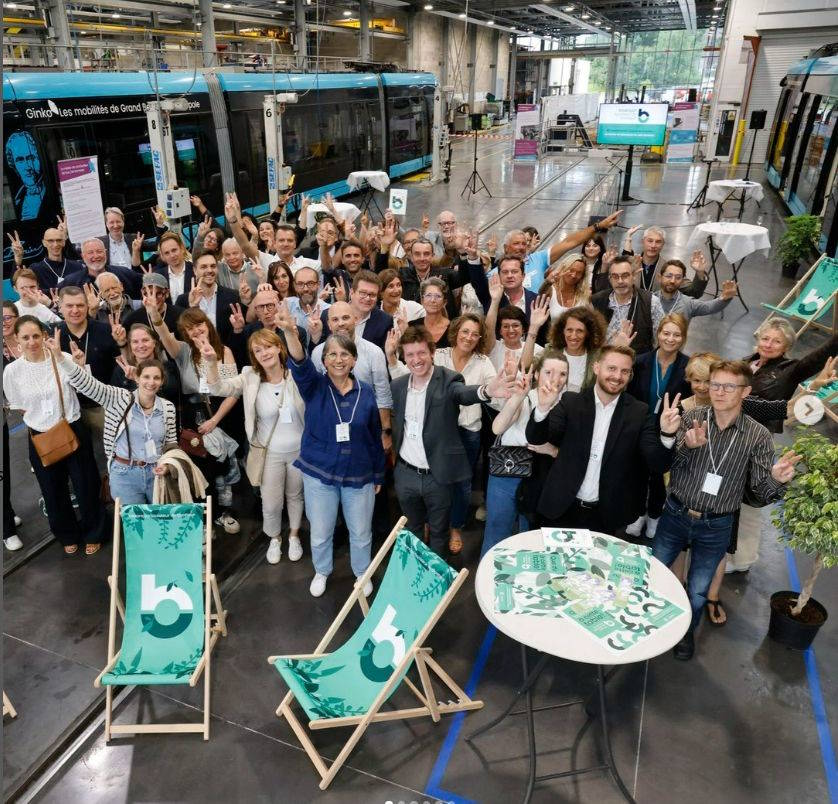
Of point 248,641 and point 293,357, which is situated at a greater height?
point 293,357

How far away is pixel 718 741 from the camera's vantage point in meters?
3.26

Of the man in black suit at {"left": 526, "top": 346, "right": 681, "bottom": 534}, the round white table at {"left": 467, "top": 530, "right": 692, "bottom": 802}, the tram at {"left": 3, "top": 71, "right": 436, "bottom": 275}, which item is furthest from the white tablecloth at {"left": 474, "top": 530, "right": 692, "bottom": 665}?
the tram at {"left": 3, "top": 71, "right": 436, "bottom": 275}

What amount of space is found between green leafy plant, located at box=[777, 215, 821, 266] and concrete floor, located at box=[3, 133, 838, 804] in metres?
7.67

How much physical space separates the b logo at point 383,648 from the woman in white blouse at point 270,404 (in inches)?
50.7

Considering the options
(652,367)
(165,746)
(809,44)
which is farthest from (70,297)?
(809,44)

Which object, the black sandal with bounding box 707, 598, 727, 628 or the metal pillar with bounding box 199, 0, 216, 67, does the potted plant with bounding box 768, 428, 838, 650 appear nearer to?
the black sandal with bounding box 707, 598, 727, 628

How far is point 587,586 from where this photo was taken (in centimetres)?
316

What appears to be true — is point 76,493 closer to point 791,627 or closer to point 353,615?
point 353,615

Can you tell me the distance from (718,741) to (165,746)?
278 centimetres

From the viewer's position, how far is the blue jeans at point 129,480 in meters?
4.04

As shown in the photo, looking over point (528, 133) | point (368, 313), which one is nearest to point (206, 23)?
point (528, 133)

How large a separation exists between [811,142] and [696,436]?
43.4 ft

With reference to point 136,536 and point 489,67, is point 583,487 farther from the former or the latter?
point 489,67

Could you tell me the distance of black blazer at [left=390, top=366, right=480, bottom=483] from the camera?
3730 mm
